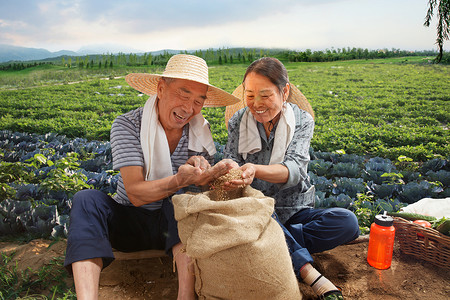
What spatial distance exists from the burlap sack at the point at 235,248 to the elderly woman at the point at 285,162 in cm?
24

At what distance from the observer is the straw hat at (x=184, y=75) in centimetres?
183

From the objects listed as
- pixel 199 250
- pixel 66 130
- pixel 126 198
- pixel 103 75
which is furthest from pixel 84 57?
pixel 199 250

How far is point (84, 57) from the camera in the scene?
10.4 m

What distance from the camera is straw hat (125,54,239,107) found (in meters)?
1.83

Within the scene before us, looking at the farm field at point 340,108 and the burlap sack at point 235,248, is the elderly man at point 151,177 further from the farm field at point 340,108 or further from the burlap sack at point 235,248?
the farm field at point 340,108

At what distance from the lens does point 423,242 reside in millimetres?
2086

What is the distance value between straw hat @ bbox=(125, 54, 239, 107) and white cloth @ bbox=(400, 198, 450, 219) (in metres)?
1.65

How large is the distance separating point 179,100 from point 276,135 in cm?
64

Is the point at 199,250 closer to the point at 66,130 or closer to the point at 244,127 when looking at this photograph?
the point at 244,127

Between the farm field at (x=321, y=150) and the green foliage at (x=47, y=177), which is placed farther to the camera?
the green foliage at (x=47, y=177)

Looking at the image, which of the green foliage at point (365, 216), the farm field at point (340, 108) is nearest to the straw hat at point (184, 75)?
the green foliage at point (365, 216)

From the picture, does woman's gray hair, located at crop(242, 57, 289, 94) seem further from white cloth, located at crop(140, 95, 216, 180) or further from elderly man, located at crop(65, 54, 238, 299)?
white cloth, located at crop(140, 95, 216, 180)

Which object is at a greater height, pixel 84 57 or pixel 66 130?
pixel 84 57

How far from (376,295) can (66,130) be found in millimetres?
5582
